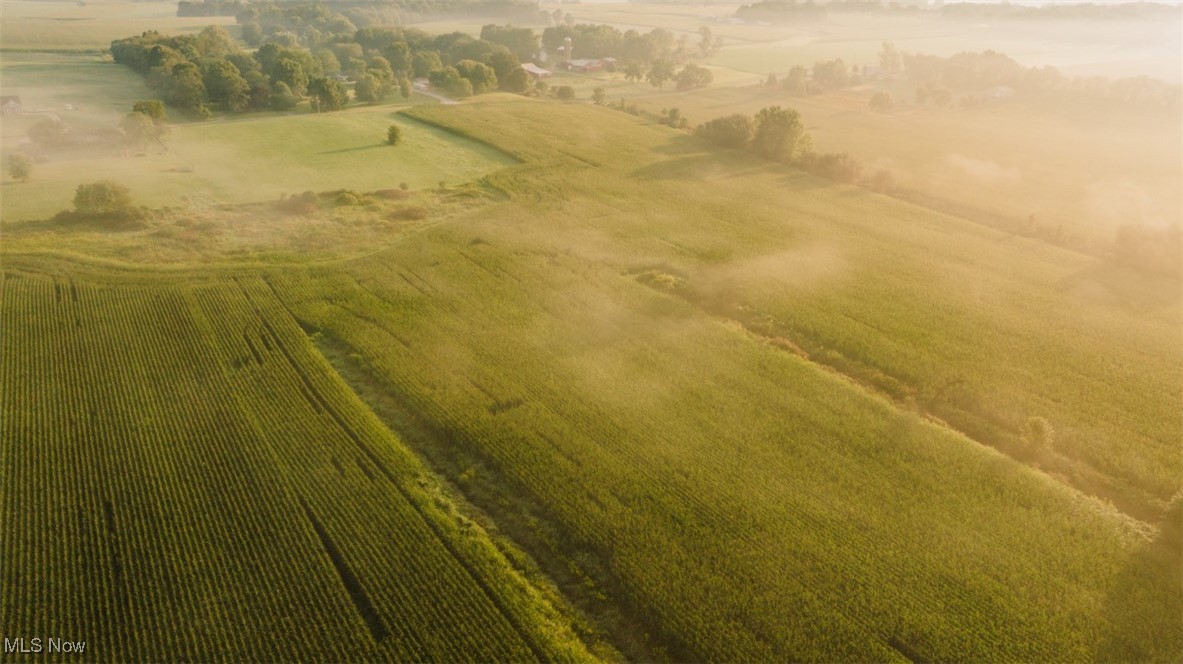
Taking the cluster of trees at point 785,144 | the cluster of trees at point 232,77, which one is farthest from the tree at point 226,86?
the cluster of trees at point 785,144

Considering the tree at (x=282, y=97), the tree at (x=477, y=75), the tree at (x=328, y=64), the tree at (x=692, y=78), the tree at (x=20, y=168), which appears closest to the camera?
the tree at (x=20, y=168)

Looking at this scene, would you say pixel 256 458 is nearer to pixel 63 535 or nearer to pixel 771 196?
pixel 63 535

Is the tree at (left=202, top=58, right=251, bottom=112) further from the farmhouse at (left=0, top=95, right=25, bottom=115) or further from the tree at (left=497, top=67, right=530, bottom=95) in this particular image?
the tree at (left=497, top=67, right=530, bottom=95)

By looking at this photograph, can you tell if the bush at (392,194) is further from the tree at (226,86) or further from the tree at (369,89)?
the tree at (369,89)

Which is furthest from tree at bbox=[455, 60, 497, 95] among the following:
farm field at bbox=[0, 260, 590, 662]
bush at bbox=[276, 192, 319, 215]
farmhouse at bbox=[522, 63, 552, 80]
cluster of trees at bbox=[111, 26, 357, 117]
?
farm field at bbox=[0, 260, 590, 662]

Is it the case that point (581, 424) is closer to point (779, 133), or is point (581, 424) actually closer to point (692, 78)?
point (779, 133)

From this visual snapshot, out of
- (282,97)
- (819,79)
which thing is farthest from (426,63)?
(819,79)

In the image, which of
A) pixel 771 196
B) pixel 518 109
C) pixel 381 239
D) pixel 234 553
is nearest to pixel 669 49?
pixel 518 109
